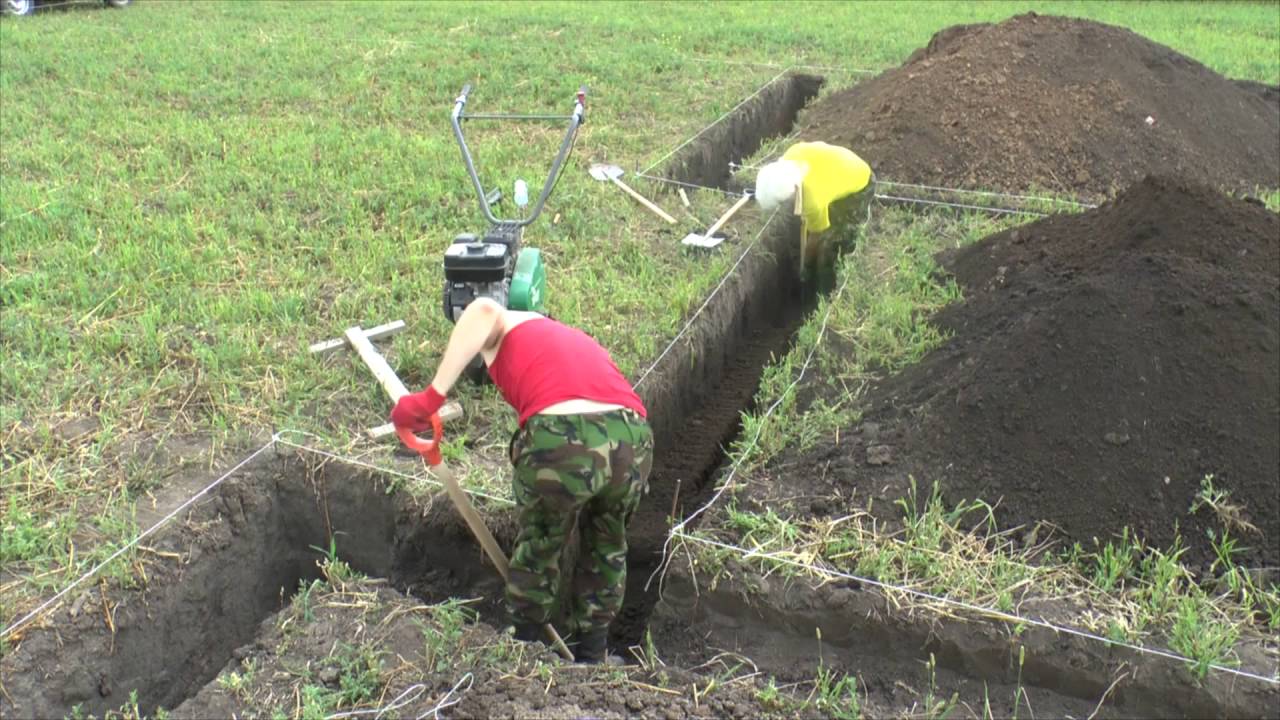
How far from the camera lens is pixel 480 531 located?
3580 mm

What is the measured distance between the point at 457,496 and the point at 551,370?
0.57 meters

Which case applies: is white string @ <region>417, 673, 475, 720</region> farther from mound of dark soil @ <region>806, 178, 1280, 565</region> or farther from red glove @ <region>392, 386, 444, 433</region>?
mound of dark soil @ <region>806, 178, 1280, 565</region>

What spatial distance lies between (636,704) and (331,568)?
1285 mm

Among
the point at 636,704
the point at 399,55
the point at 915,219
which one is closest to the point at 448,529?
the point at 636,704

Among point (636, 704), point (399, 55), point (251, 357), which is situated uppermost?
point (399, 55)

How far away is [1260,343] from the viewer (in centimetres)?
436

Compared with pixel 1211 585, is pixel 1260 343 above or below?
above

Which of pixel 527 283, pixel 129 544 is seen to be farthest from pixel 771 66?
pixel 129 544

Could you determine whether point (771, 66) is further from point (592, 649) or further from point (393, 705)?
point (393, 705)

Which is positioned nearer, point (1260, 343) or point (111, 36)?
point (1260, 343)

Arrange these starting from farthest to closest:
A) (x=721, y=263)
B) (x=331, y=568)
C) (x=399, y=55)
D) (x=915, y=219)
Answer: (x=399, y=55)
(x=915, y=219)
(x=721, y=263)
(x=331, y=568)

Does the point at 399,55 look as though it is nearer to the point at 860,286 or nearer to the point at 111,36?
the point at 111,36

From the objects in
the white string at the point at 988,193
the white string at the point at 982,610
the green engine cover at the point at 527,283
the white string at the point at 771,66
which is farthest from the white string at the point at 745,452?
the white string at the point at 771,66

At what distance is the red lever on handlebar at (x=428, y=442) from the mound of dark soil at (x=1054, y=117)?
511 cm
